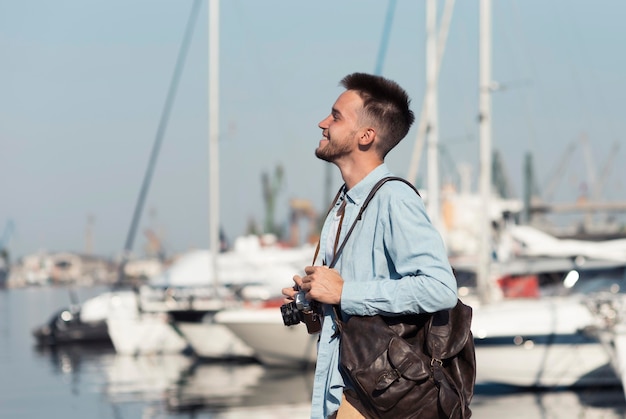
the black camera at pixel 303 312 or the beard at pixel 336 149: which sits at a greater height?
the beard at pixel 336 149

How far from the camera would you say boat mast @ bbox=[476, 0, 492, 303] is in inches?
815

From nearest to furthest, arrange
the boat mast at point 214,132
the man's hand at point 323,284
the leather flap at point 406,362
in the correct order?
the leather flap at point 406,362
the man's hand at point 323,284
the boat mast at point 214,132

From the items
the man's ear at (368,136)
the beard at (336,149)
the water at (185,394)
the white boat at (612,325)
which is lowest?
the water at (185,394)

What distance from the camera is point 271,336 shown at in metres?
24.9

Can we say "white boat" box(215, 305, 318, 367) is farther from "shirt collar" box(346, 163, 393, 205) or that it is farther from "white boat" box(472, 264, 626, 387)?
"shirt collar" box(346, 163, 393, 205)

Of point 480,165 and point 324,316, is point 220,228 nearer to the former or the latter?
point 480,165

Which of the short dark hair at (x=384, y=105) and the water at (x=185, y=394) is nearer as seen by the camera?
the short dark hair at (x=384, y=105)

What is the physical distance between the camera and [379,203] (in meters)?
3.65

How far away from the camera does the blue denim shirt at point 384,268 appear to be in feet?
11.4

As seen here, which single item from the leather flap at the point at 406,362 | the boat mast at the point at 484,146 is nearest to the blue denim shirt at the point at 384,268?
the leather flap at the point at 406,362

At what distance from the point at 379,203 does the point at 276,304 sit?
22072 millimetres

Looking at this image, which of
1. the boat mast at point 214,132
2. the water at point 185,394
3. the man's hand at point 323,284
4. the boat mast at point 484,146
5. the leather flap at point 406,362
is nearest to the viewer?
the leather flap at point 406,362

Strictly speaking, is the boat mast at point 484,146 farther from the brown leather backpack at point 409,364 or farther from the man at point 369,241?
the brown leather backpack at point 409,364

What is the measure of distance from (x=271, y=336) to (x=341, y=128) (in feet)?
70.0
